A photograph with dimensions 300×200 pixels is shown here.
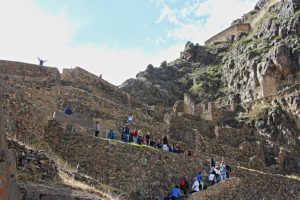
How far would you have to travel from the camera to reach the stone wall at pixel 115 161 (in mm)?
19031

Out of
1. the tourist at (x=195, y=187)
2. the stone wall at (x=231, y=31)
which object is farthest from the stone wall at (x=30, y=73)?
the stone wall at (x=231, y=31)

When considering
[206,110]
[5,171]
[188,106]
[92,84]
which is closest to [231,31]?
[188,106]

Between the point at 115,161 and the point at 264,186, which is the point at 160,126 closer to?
the point at 264,186

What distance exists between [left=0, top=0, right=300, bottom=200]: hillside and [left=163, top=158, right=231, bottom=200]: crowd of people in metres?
0.31

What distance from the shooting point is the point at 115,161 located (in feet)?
64.7

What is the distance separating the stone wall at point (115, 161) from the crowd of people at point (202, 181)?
575mm

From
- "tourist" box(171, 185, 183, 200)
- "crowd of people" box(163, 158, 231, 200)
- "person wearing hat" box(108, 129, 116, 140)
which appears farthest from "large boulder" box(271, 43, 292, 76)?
"tourist" box(171, 185, 183, 200)

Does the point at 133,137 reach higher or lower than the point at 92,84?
lower

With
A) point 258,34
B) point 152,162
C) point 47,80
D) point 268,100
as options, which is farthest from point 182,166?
point 258,34

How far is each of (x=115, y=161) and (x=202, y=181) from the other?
4.19 metres

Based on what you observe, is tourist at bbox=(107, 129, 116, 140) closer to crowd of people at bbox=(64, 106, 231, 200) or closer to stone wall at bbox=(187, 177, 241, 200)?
crowd of people at bbox=(64, 106, 231, 200)

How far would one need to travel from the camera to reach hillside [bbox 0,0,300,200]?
12664 mm

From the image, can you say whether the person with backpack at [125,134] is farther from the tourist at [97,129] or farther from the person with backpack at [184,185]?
the person with backpack at [184,185]

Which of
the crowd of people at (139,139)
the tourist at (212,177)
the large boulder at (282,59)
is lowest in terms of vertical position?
the tourist at (212,177)
